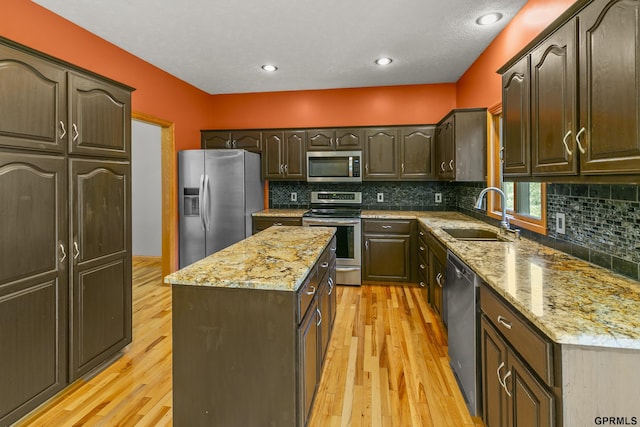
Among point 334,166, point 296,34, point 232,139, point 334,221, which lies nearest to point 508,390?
point 334,221

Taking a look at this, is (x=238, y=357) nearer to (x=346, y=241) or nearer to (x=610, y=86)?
(x=610, y=86)

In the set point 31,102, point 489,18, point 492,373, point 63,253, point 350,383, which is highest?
point 489,18

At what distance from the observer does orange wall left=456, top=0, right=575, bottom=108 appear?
7.30ft

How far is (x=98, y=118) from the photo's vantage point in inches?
87.5

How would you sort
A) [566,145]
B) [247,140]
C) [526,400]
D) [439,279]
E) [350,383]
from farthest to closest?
[247,140] → [439,279] → [350,383] → [566,145] → [526,400]

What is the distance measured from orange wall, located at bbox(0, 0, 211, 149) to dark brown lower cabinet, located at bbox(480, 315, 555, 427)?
358 cm

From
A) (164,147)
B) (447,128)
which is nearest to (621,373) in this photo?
(447,128)

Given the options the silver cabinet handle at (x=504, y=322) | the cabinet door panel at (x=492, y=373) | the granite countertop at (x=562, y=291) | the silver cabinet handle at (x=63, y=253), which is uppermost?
the silver cabinet handle at (x=63, y=253)

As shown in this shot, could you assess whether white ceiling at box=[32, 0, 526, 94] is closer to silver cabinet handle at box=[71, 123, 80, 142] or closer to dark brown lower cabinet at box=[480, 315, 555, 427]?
silver cabinet handle at box=[71, 123, 80, 142]

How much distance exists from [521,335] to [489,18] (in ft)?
8.72

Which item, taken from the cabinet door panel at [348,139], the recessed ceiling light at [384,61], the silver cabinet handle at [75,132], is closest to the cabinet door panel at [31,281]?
the silver cabinet handle at [75,132]

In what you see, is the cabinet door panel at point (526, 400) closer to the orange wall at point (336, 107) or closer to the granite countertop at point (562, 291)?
the granite countertop at point (562, 291)

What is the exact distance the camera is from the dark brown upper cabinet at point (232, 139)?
4.77 m

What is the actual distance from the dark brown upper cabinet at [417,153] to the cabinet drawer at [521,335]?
2.99 m
